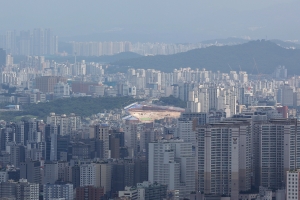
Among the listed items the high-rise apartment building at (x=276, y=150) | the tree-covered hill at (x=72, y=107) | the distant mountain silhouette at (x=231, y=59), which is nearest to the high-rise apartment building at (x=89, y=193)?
the high-rise apartment building at (x=276, y=150)

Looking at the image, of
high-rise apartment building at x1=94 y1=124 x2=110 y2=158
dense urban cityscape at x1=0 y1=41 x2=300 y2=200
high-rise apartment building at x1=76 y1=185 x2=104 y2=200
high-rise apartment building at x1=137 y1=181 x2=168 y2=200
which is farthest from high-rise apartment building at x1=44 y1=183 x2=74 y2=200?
high-rise apartment building at x1=94 y1=124 x2=110 y2=158

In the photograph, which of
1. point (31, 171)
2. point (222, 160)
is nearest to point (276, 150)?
point (222, 160)

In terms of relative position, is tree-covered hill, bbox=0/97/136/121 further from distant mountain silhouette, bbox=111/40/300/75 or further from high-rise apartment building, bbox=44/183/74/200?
high-rise apartment building, bbox=44/183/74/200

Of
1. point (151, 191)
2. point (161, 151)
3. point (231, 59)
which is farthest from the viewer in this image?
point (231, 59)

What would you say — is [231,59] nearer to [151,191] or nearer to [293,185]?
[151,191]

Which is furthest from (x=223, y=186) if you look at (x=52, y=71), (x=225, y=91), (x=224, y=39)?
(x=52, y=71)
